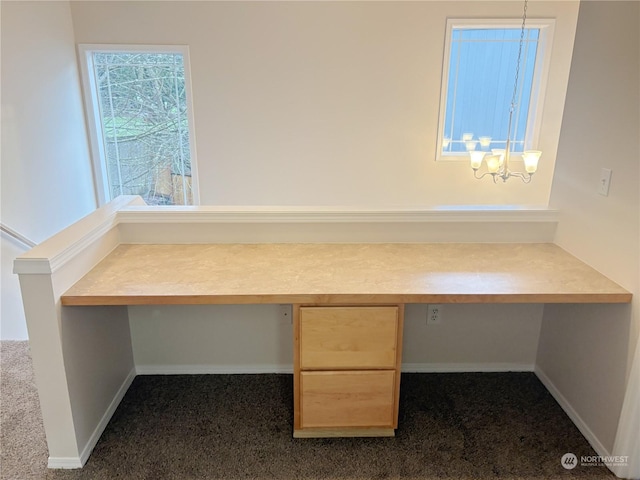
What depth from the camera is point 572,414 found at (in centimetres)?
205

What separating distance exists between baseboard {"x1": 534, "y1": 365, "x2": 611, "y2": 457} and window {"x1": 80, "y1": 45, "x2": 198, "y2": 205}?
371 cm

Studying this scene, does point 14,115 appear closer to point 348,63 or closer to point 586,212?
point 348,63

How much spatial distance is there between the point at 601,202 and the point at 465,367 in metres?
1.09

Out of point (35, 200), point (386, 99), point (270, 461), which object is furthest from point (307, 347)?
point (386, 99)

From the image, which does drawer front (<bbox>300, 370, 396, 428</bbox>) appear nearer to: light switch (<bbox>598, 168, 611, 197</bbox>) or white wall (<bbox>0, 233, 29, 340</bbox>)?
light switch (<bbox>598, 168, 611, 197</bbox>)

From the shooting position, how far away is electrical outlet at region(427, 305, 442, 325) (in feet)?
7.58

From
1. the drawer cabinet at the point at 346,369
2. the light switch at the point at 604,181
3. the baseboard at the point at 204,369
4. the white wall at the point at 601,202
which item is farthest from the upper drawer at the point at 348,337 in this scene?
the light switch at the point at 604,181

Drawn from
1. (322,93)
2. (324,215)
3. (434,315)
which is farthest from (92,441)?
(322,93)

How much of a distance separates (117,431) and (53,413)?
14.3 inches

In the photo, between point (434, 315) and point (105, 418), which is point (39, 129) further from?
point (434, 315)

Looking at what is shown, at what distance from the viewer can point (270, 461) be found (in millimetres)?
1827

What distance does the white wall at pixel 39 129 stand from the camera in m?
3.19

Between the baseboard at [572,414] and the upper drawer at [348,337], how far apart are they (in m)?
0.92

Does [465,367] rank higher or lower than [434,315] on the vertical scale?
lower
